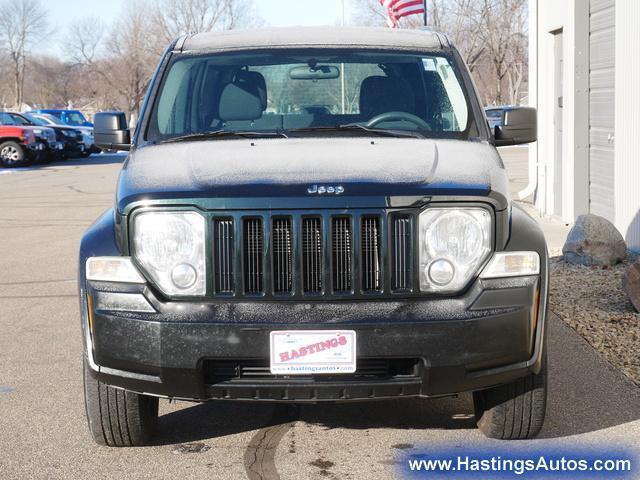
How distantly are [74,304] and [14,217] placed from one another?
321 inches

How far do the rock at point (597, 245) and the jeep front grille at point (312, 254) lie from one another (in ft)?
19.6

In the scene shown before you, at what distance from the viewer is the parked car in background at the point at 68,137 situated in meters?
33.8

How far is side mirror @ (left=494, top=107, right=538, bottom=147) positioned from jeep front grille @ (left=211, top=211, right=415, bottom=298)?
164cm

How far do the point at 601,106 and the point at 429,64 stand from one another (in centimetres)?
661

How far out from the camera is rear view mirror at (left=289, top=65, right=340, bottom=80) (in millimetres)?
5891

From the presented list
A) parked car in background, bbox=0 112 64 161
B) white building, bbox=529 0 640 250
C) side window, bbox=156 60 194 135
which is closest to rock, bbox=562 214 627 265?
white building, bbox=529 0 640 250

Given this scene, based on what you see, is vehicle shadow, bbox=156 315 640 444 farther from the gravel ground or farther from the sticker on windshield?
the sticker on windshield

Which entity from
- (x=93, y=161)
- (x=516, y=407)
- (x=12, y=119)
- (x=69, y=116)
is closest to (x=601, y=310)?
(x=516, y=407)

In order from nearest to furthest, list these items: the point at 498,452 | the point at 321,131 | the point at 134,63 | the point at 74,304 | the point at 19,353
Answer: the point at 498,452 < the point at 321,131 < the point at 19,353 < the point at 74,304 < the point at 134,63

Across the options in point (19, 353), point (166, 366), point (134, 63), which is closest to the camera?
point (166, 366)

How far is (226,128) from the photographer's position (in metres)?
5.67

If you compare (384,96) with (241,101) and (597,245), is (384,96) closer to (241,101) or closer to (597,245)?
(241,101)

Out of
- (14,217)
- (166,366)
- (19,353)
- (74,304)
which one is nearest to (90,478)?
(166,366)

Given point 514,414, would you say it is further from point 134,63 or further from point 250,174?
point 134,63
